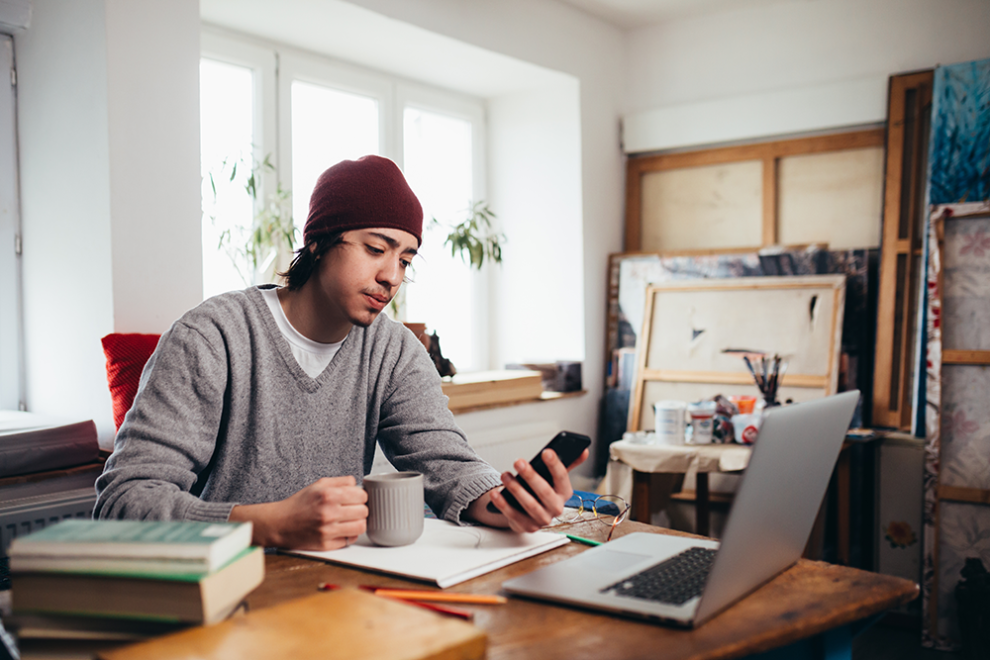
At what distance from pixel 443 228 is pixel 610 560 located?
9.13ft

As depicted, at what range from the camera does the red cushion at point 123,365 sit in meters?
1.88

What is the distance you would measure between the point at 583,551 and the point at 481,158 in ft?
10.00

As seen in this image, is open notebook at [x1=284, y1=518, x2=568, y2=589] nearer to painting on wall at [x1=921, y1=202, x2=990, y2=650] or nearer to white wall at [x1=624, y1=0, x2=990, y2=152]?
painting on wall at [x1=921, y1=202, x2=990, y2=650]

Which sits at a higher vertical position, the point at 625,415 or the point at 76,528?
the point at 76,528

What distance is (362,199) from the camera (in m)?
1.40

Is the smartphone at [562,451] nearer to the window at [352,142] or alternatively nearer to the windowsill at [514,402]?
the windowsill at [514,402]

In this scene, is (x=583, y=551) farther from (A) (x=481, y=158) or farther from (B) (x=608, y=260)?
(A) (x=481, y=158)

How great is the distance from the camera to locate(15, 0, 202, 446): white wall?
203cm

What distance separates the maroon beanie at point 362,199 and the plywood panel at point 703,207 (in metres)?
2.49

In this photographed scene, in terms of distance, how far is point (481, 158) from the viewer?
392 cm

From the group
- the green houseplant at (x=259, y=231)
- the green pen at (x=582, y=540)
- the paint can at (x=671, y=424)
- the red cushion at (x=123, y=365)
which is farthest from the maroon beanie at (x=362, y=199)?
the paint can at (x=671, y=424)

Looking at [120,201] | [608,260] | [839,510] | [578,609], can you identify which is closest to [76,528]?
[578,609]

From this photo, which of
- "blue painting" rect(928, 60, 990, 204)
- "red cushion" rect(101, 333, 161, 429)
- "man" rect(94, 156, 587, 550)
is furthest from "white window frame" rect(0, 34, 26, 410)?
"blue painting" rect(928, 60, 990, 204)

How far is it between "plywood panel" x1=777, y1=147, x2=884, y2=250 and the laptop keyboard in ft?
8.61
